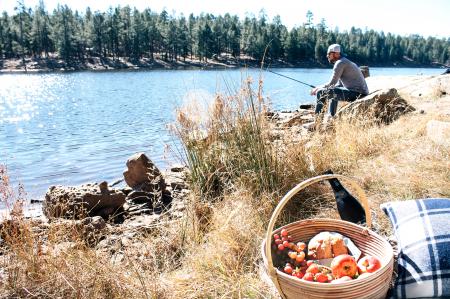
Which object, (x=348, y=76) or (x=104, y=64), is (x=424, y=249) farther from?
(x=104, y=64)

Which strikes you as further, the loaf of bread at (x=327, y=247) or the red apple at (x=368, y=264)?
the loaf of bread at (x=327, y=247)

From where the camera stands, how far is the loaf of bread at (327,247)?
2447 millimetres

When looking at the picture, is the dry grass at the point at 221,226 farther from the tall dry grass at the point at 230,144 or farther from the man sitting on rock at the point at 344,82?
the man sitting on rock at the point at 344,82

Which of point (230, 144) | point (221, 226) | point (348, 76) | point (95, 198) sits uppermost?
point (348, 76)

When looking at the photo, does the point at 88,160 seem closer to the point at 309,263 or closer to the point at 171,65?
the point at 309,263

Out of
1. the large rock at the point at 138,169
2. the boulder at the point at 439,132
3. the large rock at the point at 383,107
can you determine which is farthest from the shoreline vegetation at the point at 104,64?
the boulder at the point at 439,132

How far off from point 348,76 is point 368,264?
5.49 metres

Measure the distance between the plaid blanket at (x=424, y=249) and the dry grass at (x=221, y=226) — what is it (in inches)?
26.4

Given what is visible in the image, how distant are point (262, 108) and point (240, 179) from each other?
0.80 meters

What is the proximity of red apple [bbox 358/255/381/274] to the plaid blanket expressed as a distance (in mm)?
145

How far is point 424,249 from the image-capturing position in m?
2.14

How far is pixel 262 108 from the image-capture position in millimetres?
4035

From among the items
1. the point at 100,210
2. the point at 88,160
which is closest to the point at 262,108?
the point at 100,210

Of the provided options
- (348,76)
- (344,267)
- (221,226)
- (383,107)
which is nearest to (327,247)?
(344,267)
